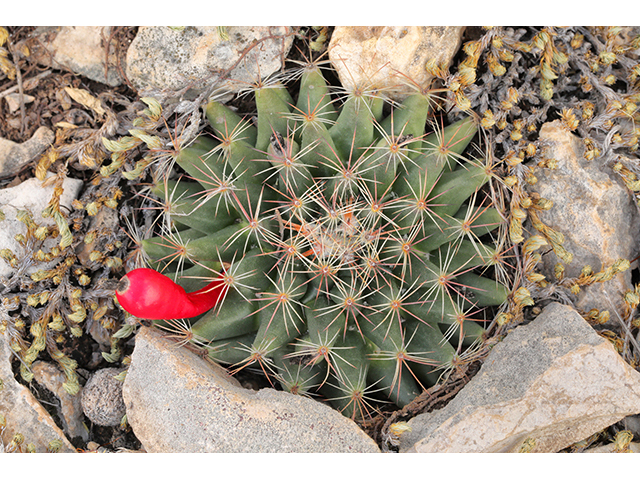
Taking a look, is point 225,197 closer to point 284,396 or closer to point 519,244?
point 284,396

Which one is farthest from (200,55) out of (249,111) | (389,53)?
(389,53)

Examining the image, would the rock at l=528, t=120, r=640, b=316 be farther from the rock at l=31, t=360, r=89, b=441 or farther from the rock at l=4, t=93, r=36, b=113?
the rock at l=4, t=93, r=36, b=113

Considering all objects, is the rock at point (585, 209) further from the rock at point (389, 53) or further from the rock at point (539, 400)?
the rock at point (389, 53)

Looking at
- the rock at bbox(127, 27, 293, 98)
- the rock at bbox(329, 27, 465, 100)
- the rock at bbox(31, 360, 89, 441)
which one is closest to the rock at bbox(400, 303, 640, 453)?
the rock at bbox(329, 27, 465, 100)

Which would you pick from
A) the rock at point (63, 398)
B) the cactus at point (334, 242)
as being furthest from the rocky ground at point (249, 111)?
the cactus at point (334, 242)

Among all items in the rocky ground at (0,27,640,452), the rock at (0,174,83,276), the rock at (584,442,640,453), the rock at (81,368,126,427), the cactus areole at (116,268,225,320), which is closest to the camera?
the cactus areole at (116,268,225,320)

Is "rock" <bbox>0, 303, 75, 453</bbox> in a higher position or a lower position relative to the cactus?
lower
